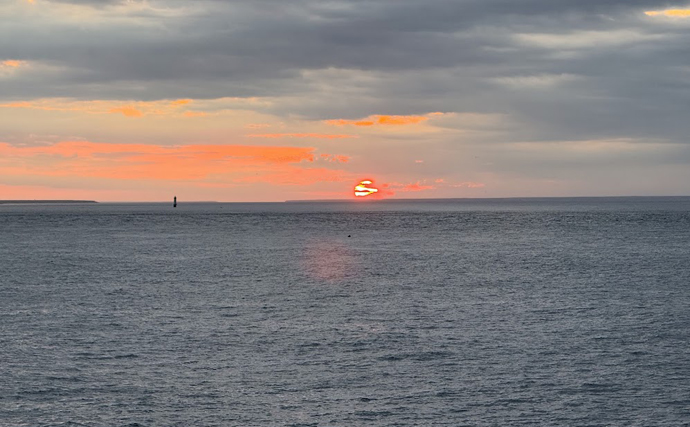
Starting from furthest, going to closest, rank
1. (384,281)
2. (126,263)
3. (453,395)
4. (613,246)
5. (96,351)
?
(613,246), (126,263), (384,281), (96,351), (453,395)

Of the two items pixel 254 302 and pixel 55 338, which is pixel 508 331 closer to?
pixel 254 302

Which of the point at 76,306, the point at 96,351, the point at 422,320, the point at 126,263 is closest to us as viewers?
the point at 96,351

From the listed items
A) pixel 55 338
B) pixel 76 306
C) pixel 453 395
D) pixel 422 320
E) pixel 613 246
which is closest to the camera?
pixel 453 395

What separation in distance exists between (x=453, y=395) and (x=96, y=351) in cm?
2160

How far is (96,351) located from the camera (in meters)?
45.9

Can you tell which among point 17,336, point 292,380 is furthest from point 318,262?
point 292,380

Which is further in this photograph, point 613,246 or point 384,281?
point 613,246

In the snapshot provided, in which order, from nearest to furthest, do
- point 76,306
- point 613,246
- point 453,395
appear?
point 453,395, point 76,306, point 613,246

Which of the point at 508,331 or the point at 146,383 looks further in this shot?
the point at 508,331

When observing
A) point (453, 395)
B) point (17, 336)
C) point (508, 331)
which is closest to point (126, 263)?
point (17, 336)

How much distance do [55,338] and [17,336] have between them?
9.44ft

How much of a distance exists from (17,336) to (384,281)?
139 feet

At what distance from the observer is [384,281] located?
8438 centimetres

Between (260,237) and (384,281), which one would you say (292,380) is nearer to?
(384,281)
